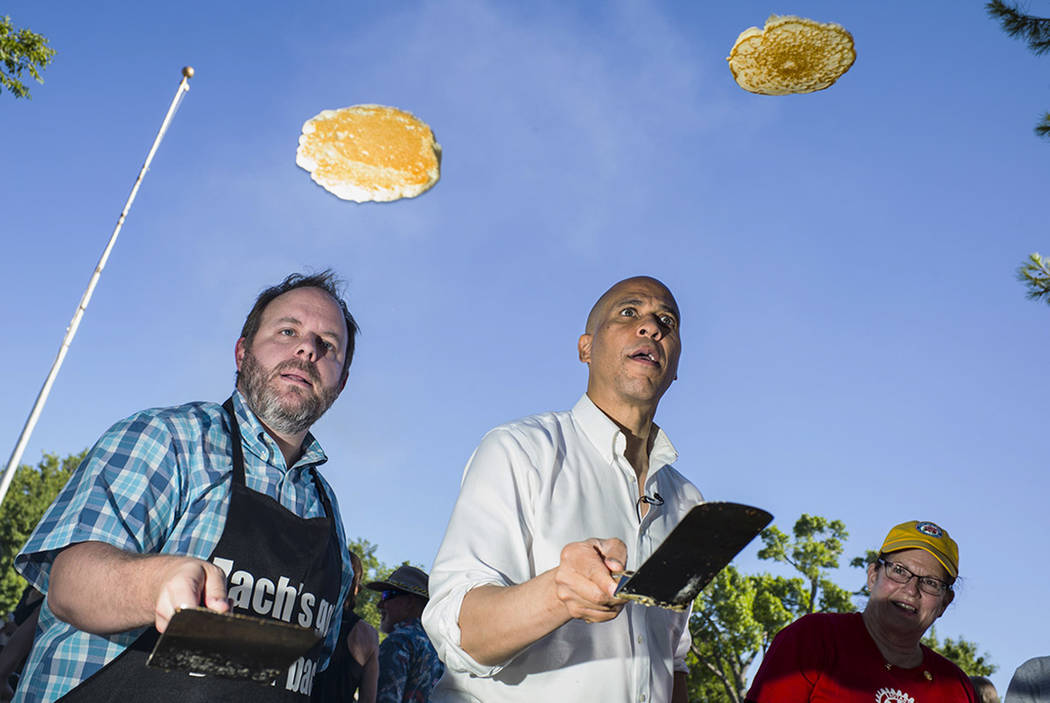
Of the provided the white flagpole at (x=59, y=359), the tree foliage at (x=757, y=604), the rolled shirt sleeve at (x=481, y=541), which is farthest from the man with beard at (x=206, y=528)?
the tree foliage at (x=757, y=604)

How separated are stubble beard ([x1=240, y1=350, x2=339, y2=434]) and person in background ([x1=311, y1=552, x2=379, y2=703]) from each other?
0.79 meters

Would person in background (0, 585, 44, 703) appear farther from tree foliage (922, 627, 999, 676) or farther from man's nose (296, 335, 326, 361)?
tree foliage (922, 627, 999, 676)

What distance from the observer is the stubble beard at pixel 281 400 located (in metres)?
2.65

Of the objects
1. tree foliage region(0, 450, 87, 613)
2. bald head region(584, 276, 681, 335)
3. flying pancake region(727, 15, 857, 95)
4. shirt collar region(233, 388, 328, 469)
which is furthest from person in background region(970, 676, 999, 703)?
tree foliage region(0, 450, 87, 613)

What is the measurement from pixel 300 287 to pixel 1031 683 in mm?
3566

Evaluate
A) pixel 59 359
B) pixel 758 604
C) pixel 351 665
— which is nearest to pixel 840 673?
pixel 351 665

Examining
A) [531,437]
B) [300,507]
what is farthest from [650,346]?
[300,507]

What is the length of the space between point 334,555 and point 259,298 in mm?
1102

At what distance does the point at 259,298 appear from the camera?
3074mm

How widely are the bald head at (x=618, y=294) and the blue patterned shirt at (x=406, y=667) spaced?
3.39m

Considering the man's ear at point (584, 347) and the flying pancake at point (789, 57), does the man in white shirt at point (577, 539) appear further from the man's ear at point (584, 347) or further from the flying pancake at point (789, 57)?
the flying pancake at point (789, 57)

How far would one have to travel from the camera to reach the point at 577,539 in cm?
195

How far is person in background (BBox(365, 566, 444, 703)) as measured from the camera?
5.05m

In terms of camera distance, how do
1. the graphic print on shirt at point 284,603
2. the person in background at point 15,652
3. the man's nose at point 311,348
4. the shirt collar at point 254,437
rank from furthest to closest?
the person in background at point 15,652 < the man's nose at point 311,348 < the shirt collar at point 254,437 < the graphic print on shirt at point 284,603
